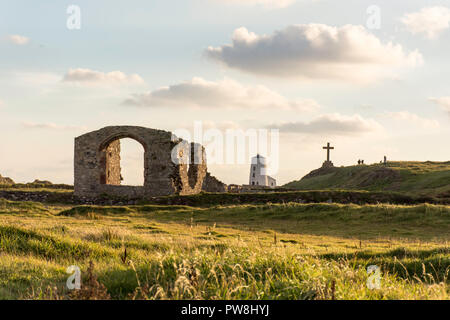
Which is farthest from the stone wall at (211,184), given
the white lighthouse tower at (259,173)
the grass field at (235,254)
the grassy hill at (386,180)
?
the white lighthouse tower at (259,173)

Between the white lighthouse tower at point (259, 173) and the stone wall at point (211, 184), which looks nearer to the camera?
the stone wall at point (211, 184)

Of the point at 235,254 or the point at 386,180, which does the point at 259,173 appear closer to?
the point at 386,180

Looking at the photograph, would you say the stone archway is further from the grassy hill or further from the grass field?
the grassy hill

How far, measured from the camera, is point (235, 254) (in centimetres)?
807

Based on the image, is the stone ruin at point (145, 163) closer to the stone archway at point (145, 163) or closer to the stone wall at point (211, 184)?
the stone archway at point (145, 163)

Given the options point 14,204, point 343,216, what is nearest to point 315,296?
point 343,216

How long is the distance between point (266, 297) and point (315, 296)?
0.61 m

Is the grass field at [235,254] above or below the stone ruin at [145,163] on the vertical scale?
below

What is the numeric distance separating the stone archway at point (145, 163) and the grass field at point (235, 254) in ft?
23.2

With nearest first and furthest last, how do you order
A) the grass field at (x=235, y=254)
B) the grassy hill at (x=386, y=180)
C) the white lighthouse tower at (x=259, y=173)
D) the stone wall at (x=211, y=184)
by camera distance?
1. the grass field at (x=235, y=254)
2. the grassy hill at (x=386, y=180)
3. the stone wall at (x=211, y=184)
4. the white lighthouse tower at (x=259, y=173)

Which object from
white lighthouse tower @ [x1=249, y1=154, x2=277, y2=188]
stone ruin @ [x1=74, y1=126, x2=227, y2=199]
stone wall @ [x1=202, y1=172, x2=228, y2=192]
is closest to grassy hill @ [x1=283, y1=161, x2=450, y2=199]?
white lighthouse tower @ [x1=249, y1=154, x2=277, y2=188]

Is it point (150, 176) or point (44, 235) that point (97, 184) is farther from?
point (44, 235)

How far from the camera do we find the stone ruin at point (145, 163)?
34.9 metres

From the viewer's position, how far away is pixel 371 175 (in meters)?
48.4
